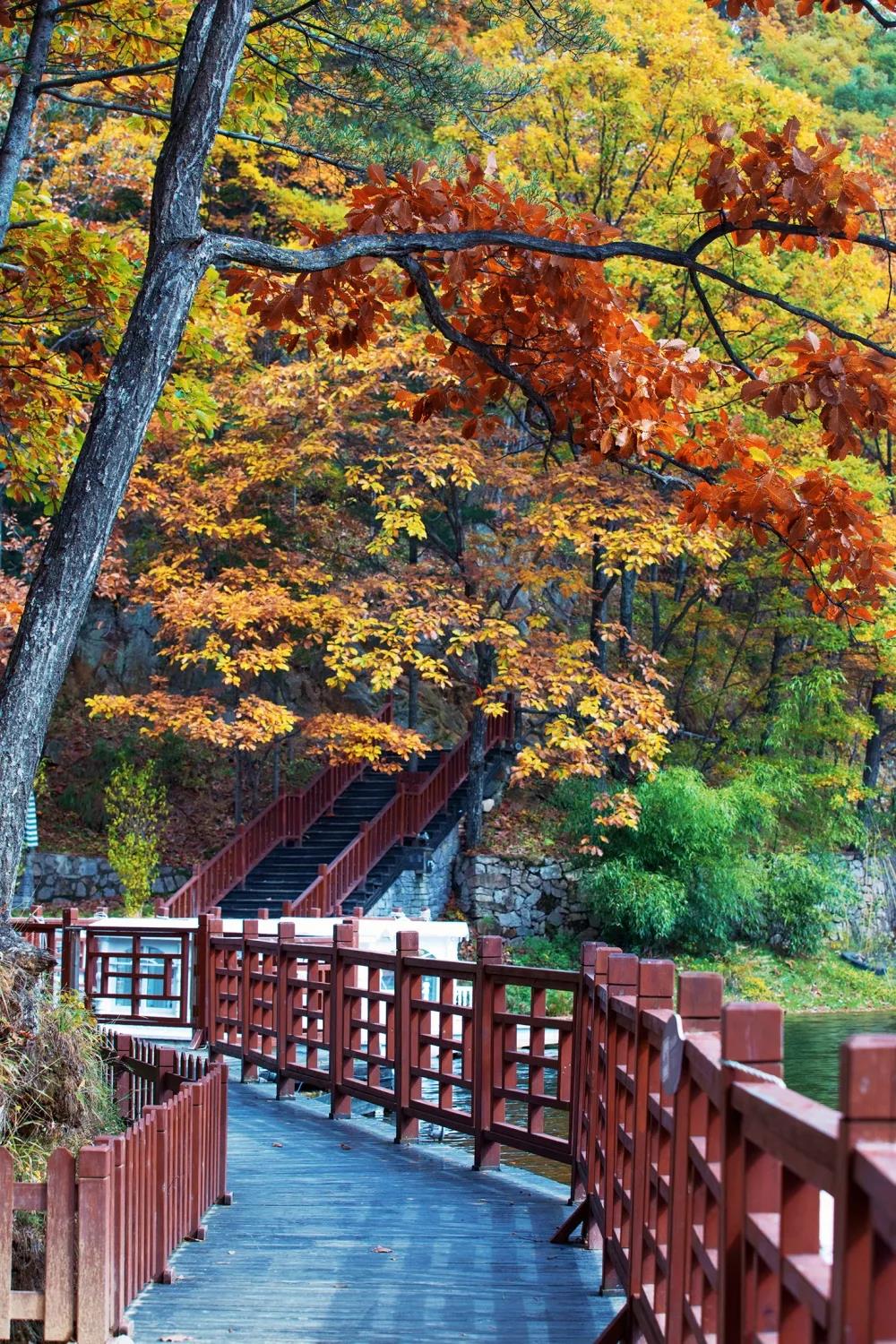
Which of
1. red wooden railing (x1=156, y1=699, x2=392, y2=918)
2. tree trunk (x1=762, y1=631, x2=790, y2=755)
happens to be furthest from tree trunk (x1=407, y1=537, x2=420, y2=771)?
tree trunk (x1=762, y1=631, x2=790, y2=755)

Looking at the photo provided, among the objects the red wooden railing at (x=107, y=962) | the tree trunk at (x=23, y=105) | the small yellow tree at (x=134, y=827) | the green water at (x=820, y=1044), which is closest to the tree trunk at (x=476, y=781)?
the small yellow tree at (x=134, y=827)

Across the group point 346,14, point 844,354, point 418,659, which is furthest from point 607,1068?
point 418,659

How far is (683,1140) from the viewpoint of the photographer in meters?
3.64

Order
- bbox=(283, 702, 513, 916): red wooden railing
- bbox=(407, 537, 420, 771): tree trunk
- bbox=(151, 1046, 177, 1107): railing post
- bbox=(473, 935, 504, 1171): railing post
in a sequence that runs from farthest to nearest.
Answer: bbox=(407, 537, 420, 771): tree trunk < bbox=(283, 702, 513, 916): red wooden railing < bbox=(473, 935, 504, 1171): railing post < bbox=(151, 1046, 177, 1107): railing post

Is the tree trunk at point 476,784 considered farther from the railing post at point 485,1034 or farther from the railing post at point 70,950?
the railing post at point 485,1034

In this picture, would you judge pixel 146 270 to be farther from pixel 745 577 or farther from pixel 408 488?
pixel 745 577

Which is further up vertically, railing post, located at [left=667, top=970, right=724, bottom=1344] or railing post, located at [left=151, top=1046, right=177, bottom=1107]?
railing post, located at [left=667, top=970, right=724, bottom=1344]

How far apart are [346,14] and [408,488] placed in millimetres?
14266

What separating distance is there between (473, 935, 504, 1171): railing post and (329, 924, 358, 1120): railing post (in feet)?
7.69

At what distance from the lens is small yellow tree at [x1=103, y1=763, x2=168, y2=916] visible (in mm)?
23844

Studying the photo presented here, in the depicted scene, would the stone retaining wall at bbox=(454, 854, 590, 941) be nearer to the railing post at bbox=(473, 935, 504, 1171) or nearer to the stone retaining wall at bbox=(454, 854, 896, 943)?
the stone retaining wall at bbox=(454, 854, 896, 943)

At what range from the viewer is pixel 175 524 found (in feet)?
80.6

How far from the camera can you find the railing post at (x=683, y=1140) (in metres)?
3.61

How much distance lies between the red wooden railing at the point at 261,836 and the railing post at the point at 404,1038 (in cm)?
1236
